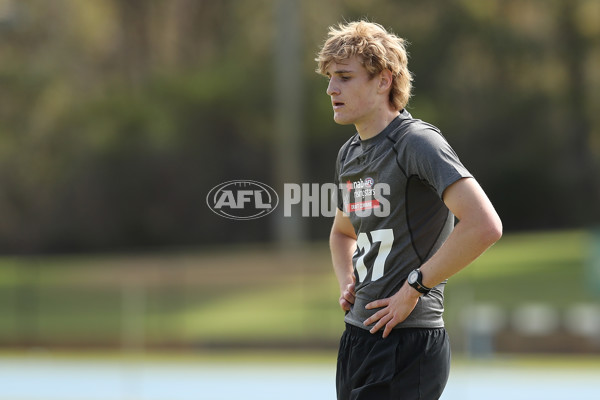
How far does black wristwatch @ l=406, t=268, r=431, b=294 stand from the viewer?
133 inches

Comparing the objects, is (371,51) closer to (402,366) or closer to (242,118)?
(402,366)

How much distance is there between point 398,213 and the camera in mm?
3518

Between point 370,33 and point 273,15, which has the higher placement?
point 273,15

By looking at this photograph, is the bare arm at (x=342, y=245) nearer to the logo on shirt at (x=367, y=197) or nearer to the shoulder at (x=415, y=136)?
the logo on shirt at (x=367, y=197)

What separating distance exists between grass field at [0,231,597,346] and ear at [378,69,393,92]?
12.7 m

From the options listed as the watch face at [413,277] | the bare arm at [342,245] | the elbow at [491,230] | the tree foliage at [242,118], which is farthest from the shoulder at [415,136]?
the tree foliage at [242,118]

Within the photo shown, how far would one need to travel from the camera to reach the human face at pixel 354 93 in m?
3.57

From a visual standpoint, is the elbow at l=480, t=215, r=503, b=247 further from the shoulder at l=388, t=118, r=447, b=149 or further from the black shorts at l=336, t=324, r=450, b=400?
the black shorts at l=336, t=324, r=450, b=400

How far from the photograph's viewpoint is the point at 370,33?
3.57 m

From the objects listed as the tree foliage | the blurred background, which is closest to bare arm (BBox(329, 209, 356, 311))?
the blurred background

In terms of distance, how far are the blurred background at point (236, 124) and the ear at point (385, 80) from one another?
1997 centimetres

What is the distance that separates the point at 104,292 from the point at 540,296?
31.1 feet

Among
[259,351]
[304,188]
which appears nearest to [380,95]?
[304,188]

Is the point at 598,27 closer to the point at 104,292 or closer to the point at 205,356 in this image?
the point at 104,292
